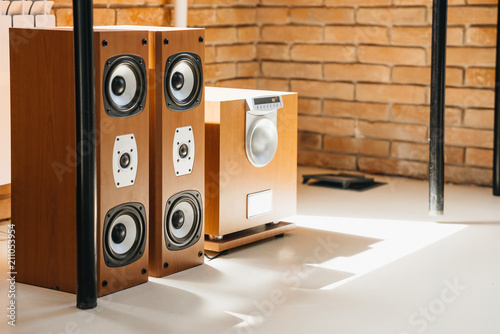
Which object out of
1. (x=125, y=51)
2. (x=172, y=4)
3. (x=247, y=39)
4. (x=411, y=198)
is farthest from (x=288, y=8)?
(x=125, y=51)

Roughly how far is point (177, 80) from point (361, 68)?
2.39 meters

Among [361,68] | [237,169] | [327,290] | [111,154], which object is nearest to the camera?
[111,154]

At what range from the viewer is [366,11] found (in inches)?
187

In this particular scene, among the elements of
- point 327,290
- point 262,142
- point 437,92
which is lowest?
point 327,290

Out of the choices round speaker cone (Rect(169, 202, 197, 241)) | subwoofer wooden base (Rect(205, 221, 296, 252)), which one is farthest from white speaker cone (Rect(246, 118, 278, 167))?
round speaker cone (Rect(169, 202, 197, 241))

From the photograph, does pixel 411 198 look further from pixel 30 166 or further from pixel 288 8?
pixel 30 166

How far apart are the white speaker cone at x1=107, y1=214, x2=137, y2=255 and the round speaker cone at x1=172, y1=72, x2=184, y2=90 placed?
49 centimetres

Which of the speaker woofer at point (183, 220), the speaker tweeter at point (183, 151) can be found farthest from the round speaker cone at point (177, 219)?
the speaker tweeter at point (183, 151)

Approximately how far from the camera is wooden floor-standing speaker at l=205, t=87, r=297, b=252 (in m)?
2.93

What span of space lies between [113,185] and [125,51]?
0.44 metres

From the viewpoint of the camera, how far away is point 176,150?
2674 mm

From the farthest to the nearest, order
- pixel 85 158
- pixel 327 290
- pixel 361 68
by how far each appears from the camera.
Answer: pixel 361 68, pixel 327 290, pixel 85 158

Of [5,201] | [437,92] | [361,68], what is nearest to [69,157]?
[5,201]

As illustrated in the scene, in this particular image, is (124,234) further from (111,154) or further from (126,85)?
(126,85)
